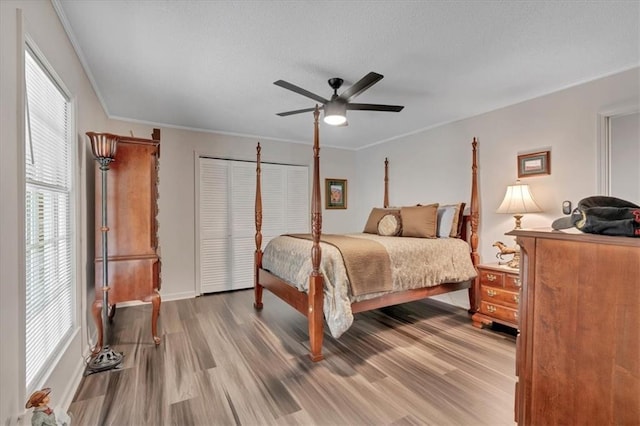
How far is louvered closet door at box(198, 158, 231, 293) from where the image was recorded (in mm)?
4363

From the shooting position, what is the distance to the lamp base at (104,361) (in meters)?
2.24

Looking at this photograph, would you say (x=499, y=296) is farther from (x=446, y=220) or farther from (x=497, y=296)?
(x=446, y=220)

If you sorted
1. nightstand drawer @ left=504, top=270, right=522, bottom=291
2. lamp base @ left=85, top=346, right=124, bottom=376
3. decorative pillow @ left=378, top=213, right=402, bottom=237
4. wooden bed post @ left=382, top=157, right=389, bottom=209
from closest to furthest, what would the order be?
lamp base @ left=85, top=346, right=124, bottom=376 → nightstand drawer @ left=504, top=270, right=522, bottom=291 → decorative pillow @ left=378, top=213, right=402, bottom=237 → wooden bed post @ left=382, top=157, right=389, bottom=209

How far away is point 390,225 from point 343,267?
149 cm

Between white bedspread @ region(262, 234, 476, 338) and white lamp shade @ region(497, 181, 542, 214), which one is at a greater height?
white lamp shade @ region(497, 181, 542, 214)

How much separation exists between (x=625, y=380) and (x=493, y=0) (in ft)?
6.18

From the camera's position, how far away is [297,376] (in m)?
2.20

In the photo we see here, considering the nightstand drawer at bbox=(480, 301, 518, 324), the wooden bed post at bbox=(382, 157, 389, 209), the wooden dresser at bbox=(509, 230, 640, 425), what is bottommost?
the nightstand drawer at bbox=(480, 301, 518, 324)

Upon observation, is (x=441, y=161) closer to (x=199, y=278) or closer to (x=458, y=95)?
(x=458, y=95)

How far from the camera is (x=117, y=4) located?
5.59ft

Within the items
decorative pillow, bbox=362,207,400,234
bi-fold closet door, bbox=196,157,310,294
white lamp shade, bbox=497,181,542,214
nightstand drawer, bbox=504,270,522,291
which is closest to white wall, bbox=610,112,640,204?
white lamp shade, bbox=497,181,542,214

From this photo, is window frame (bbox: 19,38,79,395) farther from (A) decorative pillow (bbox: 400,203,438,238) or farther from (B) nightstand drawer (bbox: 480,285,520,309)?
(B) nightstand drawer (bbox: 480,285,520,309)

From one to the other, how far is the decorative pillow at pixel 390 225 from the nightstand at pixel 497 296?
1.01 metres

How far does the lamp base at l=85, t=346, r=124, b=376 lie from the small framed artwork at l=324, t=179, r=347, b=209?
3756mm
